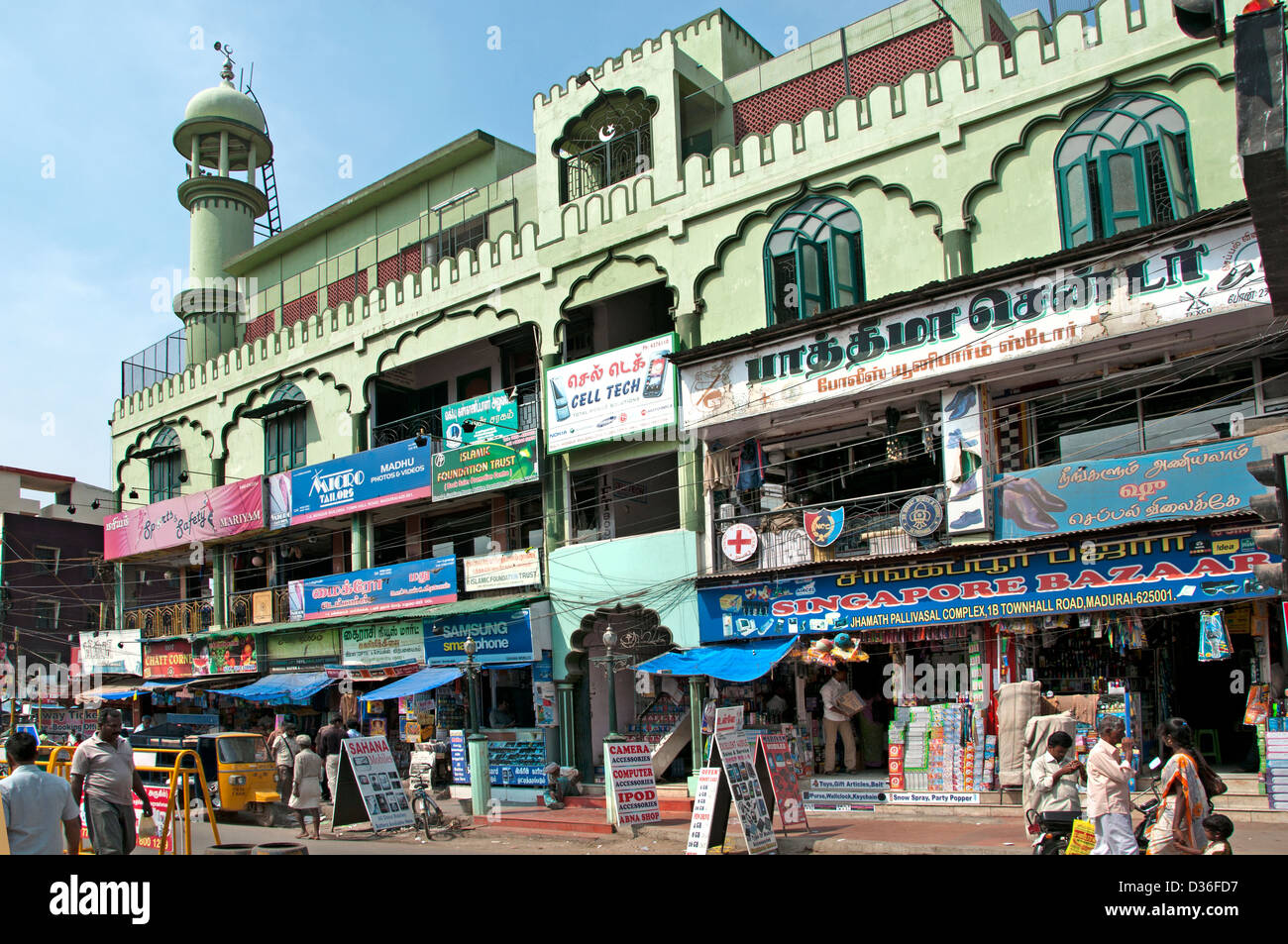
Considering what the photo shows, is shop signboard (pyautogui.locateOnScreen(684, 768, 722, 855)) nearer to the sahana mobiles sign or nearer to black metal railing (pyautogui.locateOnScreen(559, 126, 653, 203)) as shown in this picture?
black metal railing (pyautogui.locateOnScreen(559, 126, 653, 203))

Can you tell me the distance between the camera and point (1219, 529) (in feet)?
47.1

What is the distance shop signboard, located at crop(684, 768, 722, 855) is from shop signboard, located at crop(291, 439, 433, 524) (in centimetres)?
1413

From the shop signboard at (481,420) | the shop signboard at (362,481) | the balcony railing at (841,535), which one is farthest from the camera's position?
the shop signboard at (362,481)

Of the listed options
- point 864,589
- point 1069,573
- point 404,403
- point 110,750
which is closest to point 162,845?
point 110,750

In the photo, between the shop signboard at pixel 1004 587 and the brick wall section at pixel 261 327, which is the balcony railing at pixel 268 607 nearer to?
the brick wall section at pixel 261 327

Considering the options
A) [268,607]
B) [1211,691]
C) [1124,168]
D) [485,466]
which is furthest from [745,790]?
[268,607]

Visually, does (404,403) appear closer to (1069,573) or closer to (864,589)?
(864,589)

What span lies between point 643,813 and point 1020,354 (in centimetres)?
887

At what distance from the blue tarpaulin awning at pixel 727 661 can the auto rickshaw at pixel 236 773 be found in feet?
24.0

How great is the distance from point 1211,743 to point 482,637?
46.0 ft

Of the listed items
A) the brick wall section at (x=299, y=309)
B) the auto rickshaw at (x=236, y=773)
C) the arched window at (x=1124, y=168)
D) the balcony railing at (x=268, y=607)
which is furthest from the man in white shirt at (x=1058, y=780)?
the brick wall section at (x=299, y=309)

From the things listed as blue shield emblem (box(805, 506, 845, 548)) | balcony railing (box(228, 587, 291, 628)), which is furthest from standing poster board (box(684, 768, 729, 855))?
balcony railing (box(228, 587, 291, 628))

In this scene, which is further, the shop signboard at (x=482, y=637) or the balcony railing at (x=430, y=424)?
the balcony railing at (x=430, y=424)

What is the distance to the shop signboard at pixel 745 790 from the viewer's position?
1227 cm
